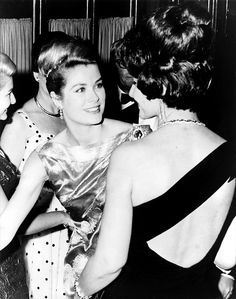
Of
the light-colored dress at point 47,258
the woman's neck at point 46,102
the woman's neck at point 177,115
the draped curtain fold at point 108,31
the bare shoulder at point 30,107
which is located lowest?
the light-colored dress at point 47,258

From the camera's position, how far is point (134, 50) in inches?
51.0

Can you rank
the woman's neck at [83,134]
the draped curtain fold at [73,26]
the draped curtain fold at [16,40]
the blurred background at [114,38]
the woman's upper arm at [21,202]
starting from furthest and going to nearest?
the draped curtain fold at [73,26] < the draped curtain fold at [16,40] < the blurred background at [114,38] < the woman's neck at [83,134] < the woman's upper arm at [21,202]

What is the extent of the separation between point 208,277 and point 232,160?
15.1 inches

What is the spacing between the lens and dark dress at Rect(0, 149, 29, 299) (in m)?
1.61

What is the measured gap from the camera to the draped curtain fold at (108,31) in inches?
122

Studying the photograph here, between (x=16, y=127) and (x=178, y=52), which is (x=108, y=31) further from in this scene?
(x=178, y=52)

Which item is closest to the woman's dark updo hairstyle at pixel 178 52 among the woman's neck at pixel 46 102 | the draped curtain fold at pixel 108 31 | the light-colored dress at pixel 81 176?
the light-colored dress at pixel 81 176

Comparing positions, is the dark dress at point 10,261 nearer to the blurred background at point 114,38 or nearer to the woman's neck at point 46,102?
the woman's neck at point 46,102

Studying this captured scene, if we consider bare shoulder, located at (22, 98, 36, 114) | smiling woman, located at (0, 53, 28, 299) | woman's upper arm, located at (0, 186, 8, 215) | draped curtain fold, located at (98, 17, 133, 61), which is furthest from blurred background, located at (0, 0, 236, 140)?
woman's upper arm, located at (0, 186, 8, 215)

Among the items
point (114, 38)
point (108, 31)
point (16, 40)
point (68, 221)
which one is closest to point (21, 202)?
point (68, 221)

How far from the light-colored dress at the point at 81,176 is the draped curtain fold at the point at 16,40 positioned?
1.48 m

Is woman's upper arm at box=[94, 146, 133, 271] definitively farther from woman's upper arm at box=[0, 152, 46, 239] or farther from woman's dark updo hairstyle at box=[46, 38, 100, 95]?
woman's dark updo hairstyle at box=[46, 38, 100, 95]

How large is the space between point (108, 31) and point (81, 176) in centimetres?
177

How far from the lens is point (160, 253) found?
1.32 metres
